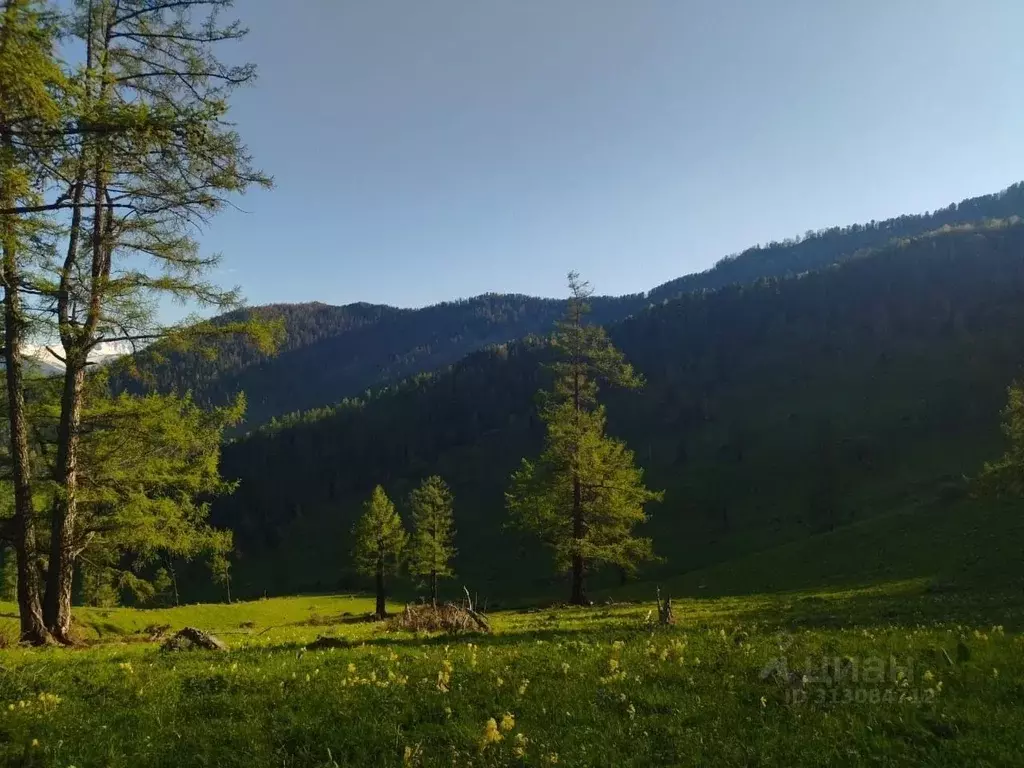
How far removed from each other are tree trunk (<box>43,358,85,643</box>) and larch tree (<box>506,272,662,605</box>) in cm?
2504

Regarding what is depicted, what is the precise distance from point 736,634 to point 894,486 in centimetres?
12812

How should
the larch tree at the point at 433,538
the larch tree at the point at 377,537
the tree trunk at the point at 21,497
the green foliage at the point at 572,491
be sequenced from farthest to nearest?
the larch tree at the point at 433,538, the larch tree at the point at 377,537, the green foliage at the point at 572,491, the tree trunk at the point at 21,497

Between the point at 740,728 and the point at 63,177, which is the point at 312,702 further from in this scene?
the point at 63,177

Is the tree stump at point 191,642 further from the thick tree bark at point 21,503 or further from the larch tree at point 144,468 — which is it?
the larch tree at point 144,468

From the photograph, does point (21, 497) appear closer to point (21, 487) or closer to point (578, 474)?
point (21, 487)

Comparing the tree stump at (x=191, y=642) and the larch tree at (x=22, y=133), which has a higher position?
the larch tree at (x=22, y=133)

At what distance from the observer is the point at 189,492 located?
62.8 feet

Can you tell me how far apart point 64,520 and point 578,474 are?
26786mm

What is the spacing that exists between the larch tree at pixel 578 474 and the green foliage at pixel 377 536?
27368 millimetres

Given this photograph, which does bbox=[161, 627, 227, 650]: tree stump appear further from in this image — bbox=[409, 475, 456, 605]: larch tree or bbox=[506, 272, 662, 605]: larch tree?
bbox=[409, 475, 456, 605]: larch tree

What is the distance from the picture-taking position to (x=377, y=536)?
63.5m

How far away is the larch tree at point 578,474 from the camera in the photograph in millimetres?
37844

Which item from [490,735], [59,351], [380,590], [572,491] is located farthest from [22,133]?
[380,590]

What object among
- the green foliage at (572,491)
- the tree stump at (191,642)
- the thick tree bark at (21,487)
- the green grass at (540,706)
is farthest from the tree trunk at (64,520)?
the green foliage at (572,491)
